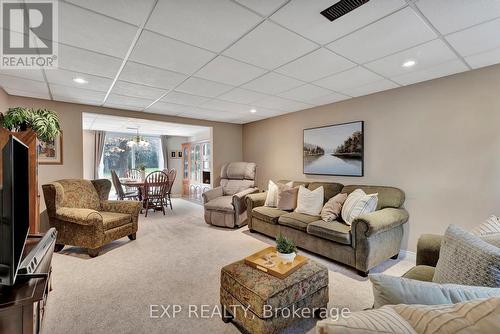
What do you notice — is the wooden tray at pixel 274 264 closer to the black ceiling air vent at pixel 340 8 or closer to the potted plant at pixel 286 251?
the potted plant at pixel 286 251

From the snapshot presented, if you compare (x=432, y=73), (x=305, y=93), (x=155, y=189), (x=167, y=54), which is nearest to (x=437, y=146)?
(x=432, y=73)

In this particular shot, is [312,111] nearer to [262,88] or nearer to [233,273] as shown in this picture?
[262,88]

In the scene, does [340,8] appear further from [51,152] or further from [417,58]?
[51,152]

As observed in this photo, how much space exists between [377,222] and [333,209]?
2.17 feet

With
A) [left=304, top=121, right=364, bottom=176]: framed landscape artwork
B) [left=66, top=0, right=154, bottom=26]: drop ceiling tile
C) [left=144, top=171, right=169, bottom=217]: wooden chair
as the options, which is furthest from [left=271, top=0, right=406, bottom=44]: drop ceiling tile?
[left=144, top=171, right=169, bottom=217]: wooden chair

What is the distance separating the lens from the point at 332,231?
2.71m

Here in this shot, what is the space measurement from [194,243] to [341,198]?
231 cm

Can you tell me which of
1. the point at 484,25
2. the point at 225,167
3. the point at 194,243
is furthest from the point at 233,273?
the point at 225,167

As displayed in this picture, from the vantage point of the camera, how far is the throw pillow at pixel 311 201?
342cm

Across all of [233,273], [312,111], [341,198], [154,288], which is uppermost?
[312,111]

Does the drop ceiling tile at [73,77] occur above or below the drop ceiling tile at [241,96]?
below

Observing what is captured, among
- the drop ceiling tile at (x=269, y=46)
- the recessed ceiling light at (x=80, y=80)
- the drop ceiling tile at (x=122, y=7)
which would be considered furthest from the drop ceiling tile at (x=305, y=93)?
the recessed ceiling light at (x=80, y=80)

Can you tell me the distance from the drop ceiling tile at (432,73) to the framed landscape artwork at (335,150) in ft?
2.73

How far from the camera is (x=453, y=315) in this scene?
2.15 feet
